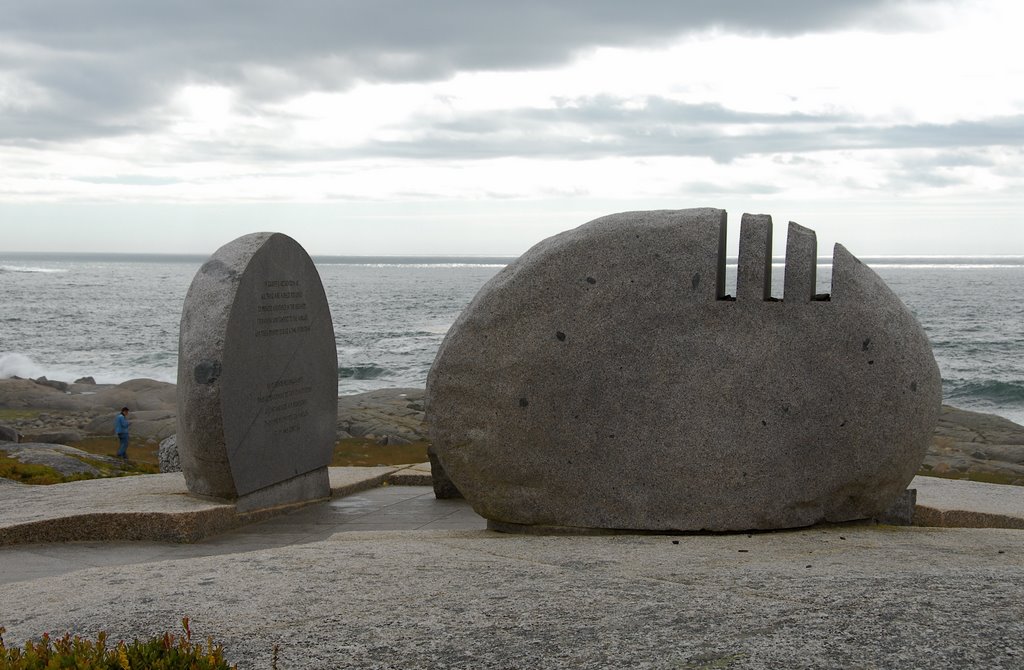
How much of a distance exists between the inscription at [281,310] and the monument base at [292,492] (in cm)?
145

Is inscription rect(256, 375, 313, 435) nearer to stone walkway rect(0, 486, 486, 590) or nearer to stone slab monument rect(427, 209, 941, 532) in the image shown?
stone walkway rect(0, 486, 486, 590)

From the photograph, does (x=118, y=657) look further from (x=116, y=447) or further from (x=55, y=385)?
(x=55, y=385)

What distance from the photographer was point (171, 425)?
20781mm

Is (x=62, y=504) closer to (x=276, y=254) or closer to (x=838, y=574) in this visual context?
(x=276, y=254)

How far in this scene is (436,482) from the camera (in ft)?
32.1

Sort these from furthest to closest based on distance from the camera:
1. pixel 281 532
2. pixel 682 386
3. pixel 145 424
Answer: pixel 145 424 → pixel 281 532 → pixel 682 386

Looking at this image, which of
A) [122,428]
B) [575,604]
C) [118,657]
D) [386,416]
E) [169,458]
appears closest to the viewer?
[118,657]

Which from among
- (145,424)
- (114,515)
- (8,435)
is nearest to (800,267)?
(114,515)

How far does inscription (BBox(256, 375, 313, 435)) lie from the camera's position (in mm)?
9008

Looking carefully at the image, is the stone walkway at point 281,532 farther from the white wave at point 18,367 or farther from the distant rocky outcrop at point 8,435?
the white wave at point 18,367

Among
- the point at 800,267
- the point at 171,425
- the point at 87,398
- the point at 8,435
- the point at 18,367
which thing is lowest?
the point at 18,367

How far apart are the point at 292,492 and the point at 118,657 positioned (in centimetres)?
601

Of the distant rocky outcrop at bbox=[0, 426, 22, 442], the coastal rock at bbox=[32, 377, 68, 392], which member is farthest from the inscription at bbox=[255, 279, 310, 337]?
the coastal rock at bbox=[32, 377, 68, 392]

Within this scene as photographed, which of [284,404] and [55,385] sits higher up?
[284,404]
